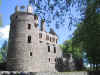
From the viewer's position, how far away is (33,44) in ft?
90.7

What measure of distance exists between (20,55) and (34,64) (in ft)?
10.4

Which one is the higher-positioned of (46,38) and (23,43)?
(46,38)

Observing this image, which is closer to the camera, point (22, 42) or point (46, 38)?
point (22, 42)

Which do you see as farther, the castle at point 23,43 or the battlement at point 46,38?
the battlement at point 46,38

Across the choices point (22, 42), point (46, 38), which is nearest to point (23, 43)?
point (22, 42)

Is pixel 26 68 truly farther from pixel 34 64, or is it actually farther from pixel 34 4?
pixel 34 4

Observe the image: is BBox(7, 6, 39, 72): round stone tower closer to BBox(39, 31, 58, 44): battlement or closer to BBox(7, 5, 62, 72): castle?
BBox(7, 5, 62, 72): castle

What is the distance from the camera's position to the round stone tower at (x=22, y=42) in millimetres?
25828

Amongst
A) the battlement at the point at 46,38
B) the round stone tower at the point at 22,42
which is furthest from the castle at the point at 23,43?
the battlement at the point at 46,38

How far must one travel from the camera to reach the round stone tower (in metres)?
25.8

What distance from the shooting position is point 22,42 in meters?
26.5

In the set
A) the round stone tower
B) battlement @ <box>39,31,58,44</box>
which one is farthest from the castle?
battlement @ <box>39,31,58,44</box>

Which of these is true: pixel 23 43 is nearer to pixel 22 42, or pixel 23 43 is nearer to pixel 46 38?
pixel 22 42

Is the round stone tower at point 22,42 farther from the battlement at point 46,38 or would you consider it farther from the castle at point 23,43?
the battlement at point 46,38
